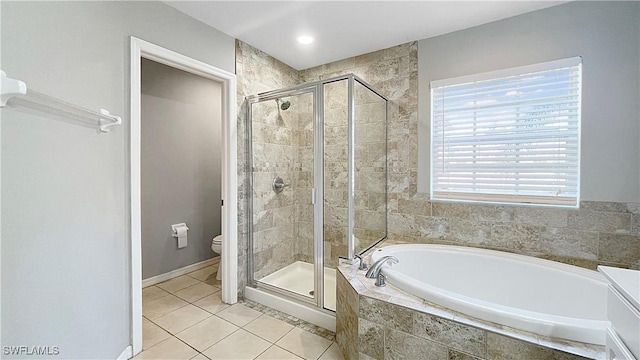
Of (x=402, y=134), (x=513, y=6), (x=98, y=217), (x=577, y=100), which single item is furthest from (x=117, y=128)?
(x=577, y=100)

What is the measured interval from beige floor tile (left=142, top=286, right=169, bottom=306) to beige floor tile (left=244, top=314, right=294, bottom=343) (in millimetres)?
1099

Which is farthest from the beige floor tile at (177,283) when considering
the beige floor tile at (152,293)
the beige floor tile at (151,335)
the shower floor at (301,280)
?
the shower floor at (301,280)

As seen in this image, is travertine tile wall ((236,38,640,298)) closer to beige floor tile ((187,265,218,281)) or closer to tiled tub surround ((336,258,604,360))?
beige floor tile ((187,265,218,281))

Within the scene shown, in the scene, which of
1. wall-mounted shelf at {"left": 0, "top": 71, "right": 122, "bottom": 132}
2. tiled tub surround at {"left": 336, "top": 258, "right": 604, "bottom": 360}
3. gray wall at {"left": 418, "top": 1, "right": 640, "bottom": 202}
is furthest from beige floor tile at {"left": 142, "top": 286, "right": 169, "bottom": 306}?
gray wall at {"left": 418, "top": 1, "right": 640, "bottom": 202}

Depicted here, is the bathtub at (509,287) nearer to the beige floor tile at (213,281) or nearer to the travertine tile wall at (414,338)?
the travertine tile wall at (414,338)

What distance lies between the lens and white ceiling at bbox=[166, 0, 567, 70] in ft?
6.17

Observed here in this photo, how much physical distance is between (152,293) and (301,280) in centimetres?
149

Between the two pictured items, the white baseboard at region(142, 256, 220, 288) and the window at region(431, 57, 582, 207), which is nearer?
the window at region(431, 57, 582, 207)

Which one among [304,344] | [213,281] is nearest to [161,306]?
[213,281]

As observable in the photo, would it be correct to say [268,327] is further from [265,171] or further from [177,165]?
[177,165]

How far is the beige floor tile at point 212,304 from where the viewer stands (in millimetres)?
2273

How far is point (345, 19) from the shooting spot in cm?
206

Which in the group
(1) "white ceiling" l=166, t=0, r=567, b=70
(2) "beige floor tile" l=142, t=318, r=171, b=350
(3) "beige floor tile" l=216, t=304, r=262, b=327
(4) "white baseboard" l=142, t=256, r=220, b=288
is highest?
(1) "white ceiling" l=166, t=0, r=567, b=70

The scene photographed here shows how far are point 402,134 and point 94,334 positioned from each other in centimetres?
263
